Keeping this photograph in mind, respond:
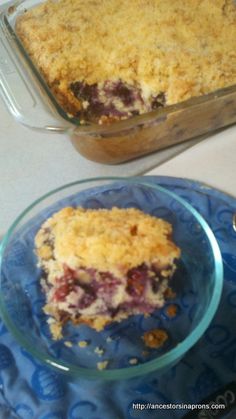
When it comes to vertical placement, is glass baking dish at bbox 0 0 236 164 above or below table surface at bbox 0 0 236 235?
above

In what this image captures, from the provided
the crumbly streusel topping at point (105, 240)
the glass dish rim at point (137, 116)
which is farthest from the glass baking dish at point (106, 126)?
the crumbly streusel topping at point (105, 240)

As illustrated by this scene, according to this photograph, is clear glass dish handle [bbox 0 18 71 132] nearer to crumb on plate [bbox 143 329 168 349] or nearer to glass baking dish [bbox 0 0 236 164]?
glass baking dish [bbox 0 0 236 164]

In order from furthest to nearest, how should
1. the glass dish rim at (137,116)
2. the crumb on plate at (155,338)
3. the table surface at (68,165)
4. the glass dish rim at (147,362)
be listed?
the table surface at (68,165) → the glass dish rim at (137,116) → the crumb on plate at (155,338) → the glass dish rim at (147,362)

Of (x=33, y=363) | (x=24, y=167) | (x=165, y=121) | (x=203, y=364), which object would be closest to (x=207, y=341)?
(x=203, y=364)

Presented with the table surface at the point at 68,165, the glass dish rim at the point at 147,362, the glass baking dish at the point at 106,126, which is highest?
the glass baking dish at the point at 106,126

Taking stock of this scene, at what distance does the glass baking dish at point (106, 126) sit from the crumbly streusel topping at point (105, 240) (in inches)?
6.7

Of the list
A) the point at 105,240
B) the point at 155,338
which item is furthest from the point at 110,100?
the point at 155,338

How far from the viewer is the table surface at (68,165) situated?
99 cm

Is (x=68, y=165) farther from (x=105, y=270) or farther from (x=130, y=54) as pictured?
(x=105, y=270)

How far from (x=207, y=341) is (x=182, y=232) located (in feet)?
0.60

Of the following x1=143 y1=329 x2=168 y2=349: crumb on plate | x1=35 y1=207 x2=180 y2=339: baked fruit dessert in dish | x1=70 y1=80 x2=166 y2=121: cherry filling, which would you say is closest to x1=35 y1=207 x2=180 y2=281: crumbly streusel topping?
Answer: x1=35 y1=207 x2=180 y2=339: baked fruit dessert in dish

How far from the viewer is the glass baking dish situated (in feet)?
2.90

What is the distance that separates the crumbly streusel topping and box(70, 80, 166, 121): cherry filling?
272mm

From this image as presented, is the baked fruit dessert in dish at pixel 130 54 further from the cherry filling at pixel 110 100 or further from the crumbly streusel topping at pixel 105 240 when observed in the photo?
the crumbly streusel topping at pixel 105 240
